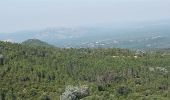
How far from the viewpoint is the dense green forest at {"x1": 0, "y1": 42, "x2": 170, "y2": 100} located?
13025 cm

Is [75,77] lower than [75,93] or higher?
lower

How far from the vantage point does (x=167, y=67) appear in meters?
197

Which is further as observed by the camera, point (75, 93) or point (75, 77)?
point (75, 77)

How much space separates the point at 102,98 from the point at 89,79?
48868mm

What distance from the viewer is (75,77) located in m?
164

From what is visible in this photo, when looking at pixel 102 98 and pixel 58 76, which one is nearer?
pixel 102 98

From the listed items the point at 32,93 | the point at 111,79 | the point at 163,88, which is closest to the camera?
the point at 32,93

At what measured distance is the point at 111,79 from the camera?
537 feet

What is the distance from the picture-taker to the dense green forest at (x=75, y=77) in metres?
130

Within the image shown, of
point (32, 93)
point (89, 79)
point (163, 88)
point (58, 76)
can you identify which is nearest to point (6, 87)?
point (32, 93)

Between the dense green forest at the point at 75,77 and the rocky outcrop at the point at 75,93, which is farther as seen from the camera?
the dense green forest at the point at 75,77

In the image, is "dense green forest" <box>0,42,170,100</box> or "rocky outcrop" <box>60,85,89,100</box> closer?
"rocky outcrop" <box>60,85,89,100</box>

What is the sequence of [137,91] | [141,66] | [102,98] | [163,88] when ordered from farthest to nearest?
1. [141,66]
2. [163,88]
3. [137,91]
4. [102,98]

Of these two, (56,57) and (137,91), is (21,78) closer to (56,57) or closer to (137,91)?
(137,91)
